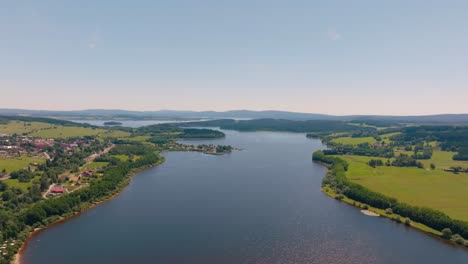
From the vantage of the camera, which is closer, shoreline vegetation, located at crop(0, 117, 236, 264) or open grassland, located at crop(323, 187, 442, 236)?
shoreline vegetation, located at crop(0, 117, 236, 264)

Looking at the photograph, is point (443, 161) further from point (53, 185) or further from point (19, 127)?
point (19, 127)

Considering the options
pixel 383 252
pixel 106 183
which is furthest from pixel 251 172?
pixel 383 252

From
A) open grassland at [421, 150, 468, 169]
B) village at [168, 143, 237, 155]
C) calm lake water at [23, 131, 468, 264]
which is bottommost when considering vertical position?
calm lake water at [23, 131, 468, 264]

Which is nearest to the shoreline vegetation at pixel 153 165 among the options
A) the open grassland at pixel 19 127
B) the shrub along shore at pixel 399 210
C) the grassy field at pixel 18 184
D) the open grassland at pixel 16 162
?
the shrub along shore at pixel 399 210

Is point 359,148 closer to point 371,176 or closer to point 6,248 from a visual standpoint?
point 371,176

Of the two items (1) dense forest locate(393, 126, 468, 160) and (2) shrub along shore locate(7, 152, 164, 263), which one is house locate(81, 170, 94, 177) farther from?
(1) dense forest locate(393, 126, 468, 160)

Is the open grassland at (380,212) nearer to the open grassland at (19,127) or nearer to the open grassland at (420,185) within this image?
the open grassland at (420,185)

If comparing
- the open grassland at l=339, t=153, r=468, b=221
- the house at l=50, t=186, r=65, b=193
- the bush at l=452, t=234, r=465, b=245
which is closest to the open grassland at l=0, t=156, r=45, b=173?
the house at l=50, t=186, r=65, b=193
